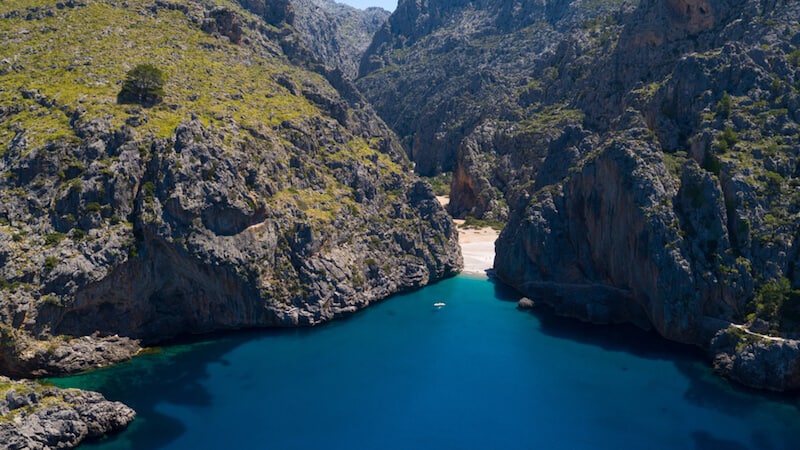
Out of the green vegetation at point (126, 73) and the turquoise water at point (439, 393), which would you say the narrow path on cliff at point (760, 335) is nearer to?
the turquoise water at point (439, 393)

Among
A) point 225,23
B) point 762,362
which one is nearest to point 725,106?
point 762,362

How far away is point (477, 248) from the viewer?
399 ft

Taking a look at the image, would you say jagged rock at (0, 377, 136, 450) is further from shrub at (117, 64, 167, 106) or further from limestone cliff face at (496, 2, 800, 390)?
limestone cliff face at (496, 2, 800, 390)

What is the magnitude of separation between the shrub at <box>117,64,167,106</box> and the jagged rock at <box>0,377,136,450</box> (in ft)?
143

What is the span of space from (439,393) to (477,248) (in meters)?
61.8

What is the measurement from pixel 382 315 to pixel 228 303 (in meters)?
21.0

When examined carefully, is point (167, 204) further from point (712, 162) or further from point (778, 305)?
point (778, 305)

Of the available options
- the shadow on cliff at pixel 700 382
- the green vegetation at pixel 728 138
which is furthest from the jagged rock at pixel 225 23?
the green vegetation at pixel 728 138

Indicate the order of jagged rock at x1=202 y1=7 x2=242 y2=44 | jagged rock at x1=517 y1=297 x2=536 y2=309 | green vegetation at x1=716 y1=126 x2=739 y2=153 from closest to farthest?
green vegetation at x1=716 y1=126 x2=739 y2=153, jagged rock at x1=517 y1=297 x2=536 y2=309, jagged rock at x1=202 y1=7 x2=242 y2=44

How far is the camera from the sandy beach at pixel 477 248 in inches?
4291

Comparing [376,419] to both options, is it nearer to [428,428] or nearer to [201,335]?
[428,428]

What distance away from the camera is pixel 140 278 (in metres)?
70.3

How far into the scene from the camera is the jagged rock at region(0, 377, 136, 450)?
155 feet

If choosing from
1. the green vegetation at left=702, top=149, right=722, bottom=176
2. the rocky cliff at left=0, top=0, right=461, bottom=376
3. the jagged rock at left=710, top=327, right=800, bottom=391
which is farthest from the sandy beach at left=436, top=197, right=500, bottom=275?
the jagged rock at left=710, top=327, right=800, bottom=391
